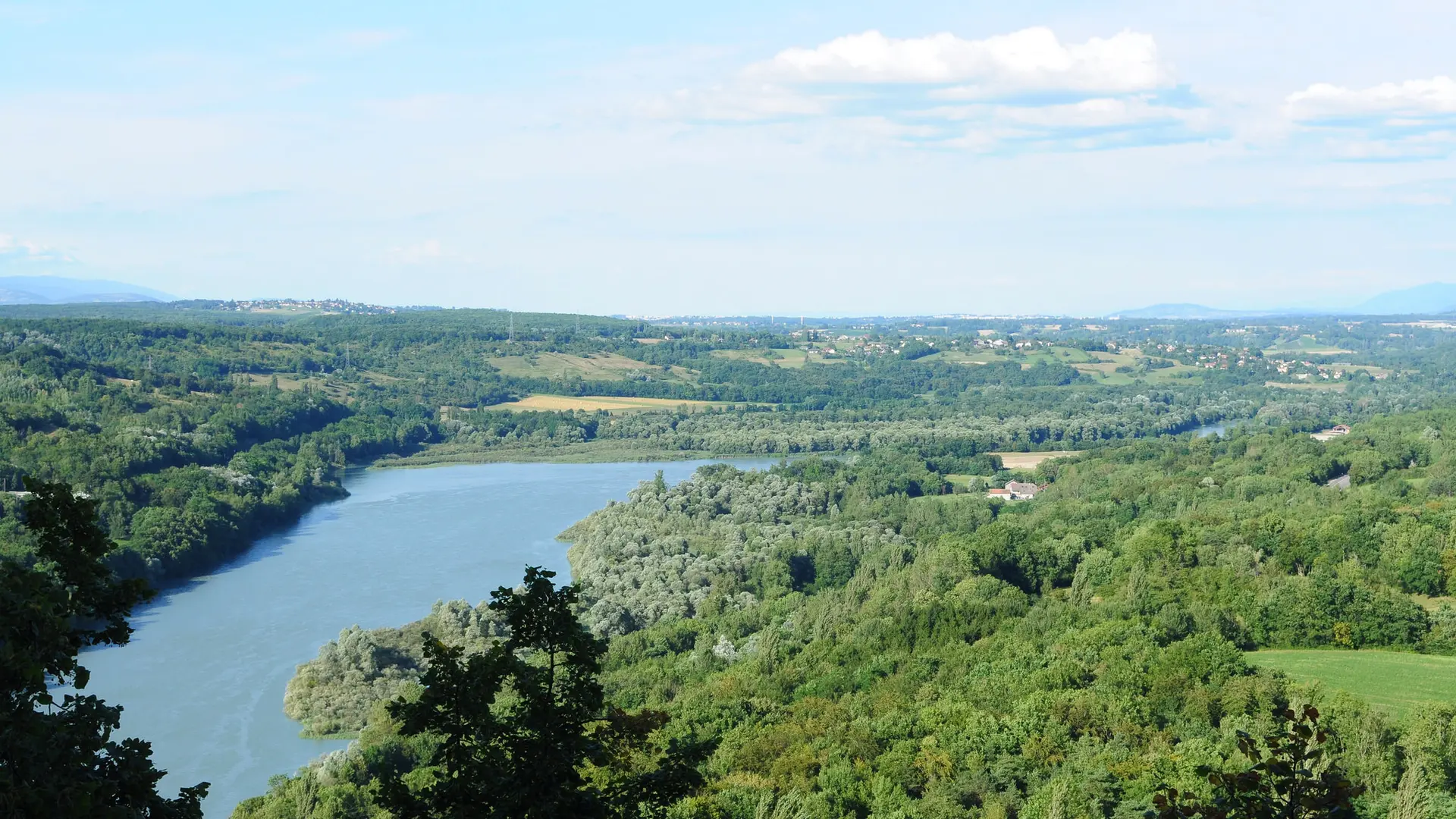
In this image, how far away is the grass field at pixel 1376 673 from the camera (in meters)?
20.0

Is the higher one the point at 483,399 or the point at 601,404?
the point at 483,399

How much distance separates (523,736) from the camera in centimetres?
700

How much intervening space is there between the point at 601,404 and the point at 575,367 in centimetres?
1636

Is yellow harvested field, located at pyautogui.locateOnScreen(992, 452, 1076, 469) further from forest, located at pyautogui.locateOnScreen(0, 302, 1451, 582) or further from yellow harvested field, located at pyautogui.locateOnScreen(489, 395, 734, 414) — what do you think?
yellow harvested field, located at pyautogui.locateOnScreen(489, 395, 734, 414)

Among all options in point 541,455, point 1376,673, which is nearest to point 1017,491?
point 541,455

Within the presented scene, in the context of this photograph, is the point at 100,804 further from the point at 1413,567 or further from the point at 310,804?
the point at 1413,567

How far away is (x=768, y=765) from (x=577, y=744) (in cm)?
1115

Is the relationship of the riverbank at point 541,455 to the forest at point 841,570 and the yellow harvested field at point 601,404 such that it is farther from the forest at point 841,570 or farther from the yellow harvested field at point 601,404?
the yellow harvested field at point 601,404

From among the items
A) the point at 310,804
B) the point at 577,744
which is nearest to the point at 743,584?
the point at 310,804

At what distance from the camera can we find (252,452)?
59844 millimetres

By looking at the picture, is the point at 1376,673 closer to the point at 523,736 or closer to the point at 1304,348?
the point at 523,736

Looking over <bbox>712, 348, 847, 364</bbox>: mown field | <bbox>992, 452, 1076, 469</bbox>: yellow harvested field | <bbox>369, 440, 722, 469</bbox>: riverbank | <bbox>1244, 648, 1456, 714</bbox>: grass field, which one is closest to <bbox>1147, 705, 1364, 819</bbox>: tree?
<bbox>1244, 648, 1456, 714</bbox>: grass field

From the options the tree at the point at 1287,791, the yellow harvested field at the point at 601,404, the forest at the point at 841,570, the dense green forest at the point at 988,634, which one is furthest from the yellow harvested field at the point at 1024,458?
the tree at the point at 1287,791

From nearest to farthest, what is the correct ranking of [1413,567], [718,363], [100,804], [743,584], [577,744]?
[100,804]
[577,744]
[1413,567]
[743,584]
[718,363]
